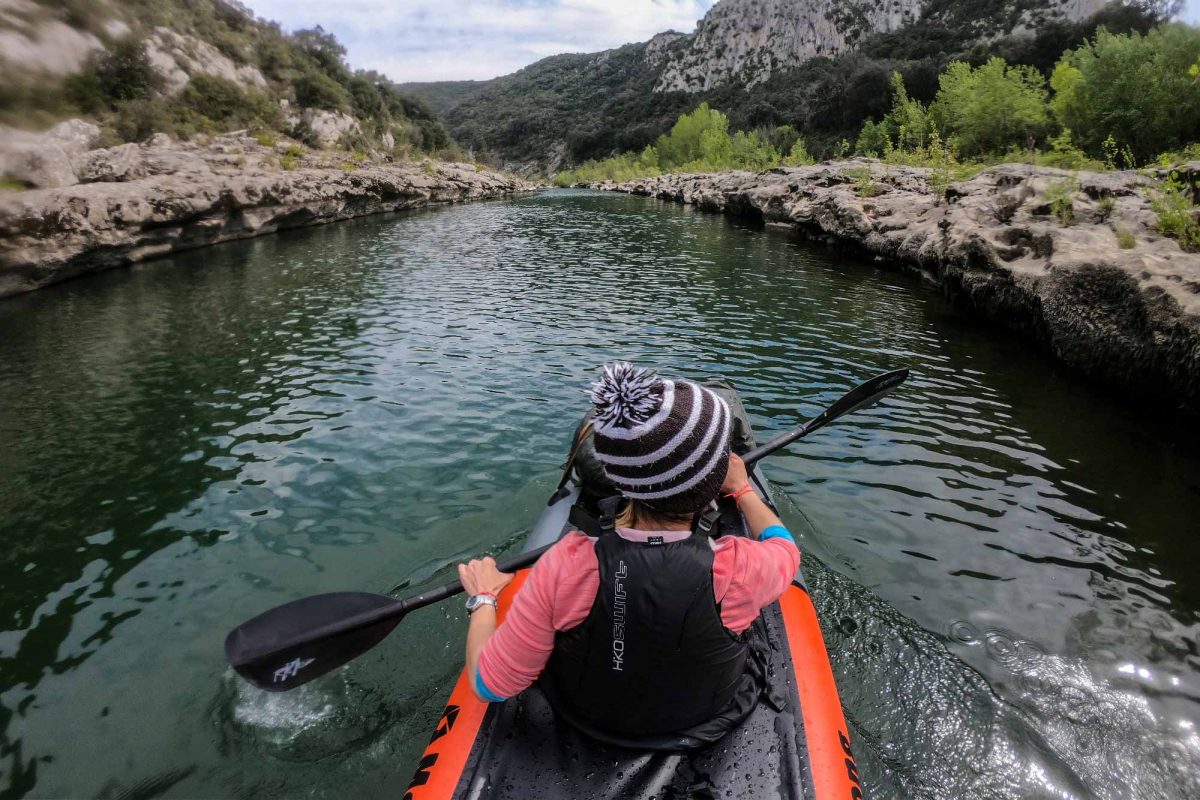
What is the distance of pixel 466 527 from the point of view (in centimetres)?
463

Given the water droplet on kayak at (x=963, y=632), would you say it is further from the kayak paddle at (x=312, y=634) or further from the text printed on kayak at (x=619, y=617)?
the text printed on kayak at (x=619, y=617)

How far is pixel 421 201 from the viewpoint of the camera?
→ 34344 mm

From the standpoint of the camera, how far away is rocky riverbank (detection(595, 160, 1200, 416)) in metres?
6.25

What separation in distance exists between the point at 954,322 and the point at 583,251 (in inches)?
423

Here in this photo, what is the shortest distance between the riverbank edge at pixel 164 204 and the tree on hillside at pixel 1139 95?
25130 mm

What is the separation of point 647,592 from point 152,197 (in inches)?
753

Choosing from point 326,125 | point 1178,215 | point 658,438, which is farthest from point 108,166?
point 1178,215

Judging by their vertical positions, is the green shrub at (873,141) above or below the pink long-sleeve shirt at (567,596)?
above

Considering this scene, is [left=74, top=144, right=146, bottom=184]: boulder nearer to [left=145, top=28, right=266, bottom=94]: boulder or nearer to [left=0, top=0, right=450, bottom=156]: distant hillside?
[left=0, top=0, right=450, bottom=156]: distant hillside

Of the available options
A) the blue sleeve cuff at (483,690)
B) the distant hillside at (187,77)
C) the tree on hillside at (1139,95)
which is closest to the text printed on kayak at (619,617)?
the blue sleeve cuff at (483,690)

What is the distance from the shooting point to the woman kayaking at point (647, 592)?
1573 mm

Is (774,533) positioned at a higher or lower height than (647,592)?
lower

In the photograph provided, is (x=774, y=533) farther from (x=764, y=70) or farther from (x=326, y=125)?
(x=764, y=70)

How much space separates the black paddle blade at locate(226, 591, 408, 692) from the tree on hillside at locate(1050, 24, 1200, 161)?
21156mm
